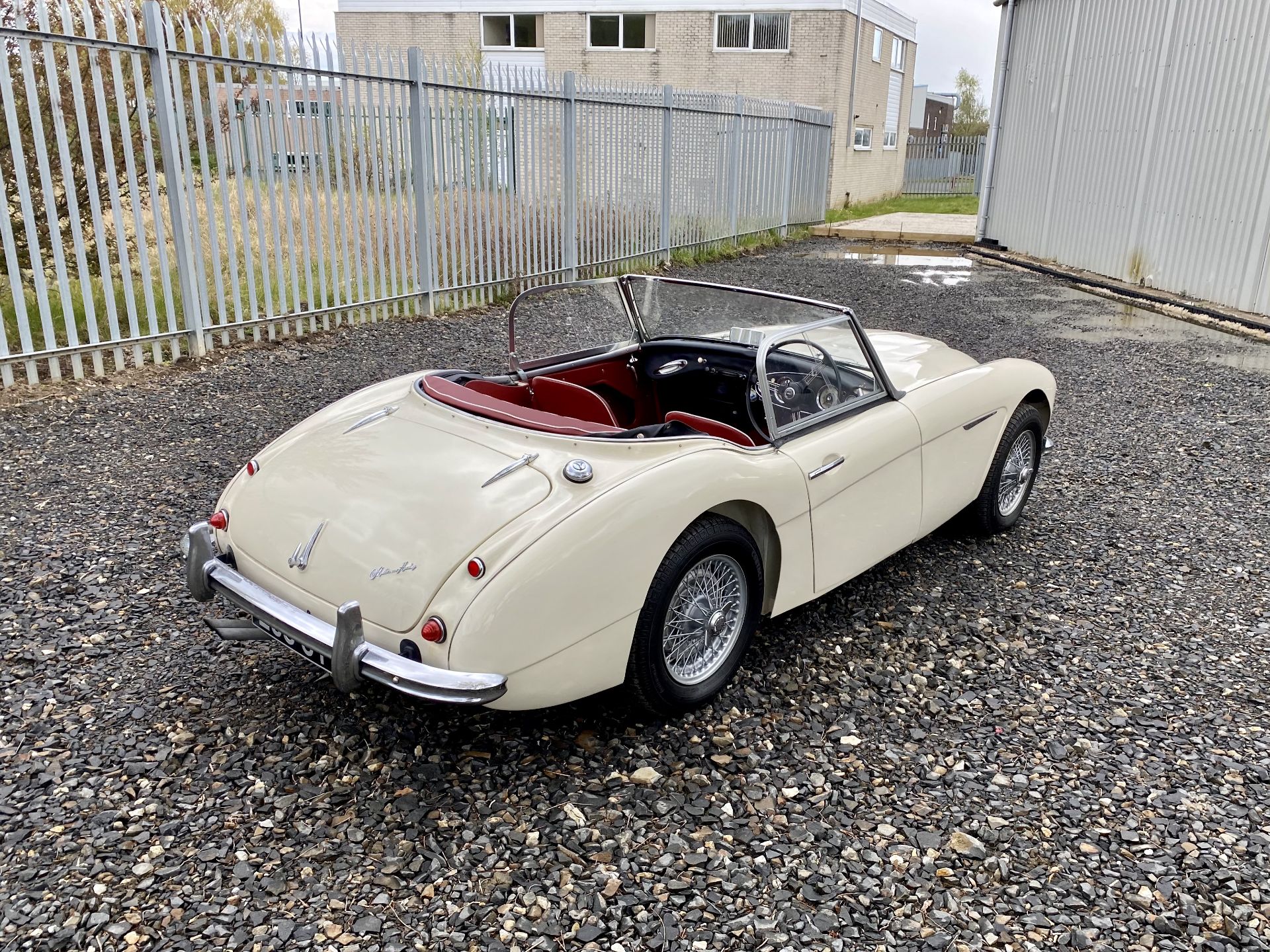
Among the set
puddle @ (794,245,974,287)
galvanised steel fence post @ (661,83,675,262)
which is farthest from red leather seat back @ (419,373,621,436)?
puddle @ (794,245,974,287)

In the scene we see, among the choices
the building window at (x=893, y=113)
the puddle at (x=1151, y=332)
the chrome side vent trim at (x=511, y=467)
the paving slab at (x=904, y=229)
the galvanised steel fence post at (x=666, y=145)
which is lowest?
the puddle at (x=1151, y=332)

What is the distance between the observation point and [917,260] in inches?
619

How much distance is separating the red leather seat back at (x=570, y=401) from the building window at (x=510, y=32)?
2846 centimetres

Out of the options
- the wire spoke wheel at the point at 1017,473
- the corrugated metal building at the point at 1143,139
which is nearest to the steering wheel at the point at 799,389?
the wire spoke wheel at the point at 1017,473

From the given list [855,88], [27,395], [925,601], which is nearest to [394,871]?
[925,601]

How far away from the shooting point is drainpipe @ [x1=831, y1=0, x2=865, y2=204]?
25.9 meters

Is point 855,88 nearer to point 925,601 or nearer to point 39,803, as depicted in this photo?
point 925,601

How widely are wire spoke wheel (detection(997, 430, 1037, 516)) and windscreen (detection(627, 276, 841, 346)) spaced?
140 cm

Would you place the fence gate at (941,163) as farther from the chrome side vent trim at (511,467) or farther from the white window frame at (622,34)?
the chrome side vent trim at (511,467)

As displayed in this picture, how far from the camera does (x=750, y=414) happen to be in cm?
340

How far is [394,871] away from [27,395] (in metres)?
5.29

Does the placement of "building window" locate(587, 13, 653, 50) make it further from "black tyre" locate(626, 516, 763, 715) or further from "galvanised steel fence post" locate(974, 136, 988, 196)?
"black tyre" locate(626, 516, 763, 715)

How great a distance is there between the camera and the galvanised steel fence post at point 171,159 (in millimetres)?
6426

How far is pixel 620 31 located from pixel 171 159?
24268 millimetres
